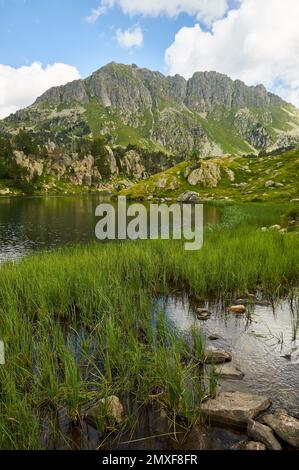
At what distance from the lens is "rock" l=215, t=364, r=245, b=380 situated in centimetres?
916

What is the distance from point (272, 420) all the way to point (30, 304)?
1008 cm

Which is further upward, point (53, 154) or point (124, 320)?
point (53, 154)

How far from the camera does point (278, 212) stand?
45.2m

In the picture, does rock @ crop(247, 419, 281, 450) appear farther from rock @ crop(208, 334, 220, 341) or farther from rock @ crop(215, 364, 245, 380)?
rock @ crop(208, 334, 220, 341)

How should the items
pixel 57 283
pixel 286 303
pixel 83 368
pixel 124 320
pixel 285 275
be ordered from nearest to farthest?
pixel 83 368 < pixel 124 320 < pixel 57 283 < pixel 286 303 < pixel 285 275

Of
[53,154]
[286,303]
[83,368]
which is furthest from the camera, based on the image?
[53,154]

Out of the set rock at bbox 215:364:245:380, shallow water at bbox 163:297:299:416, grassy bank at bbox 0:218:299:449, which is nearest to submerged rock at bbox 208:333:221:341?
shallow water at bbox 163:297:299:416

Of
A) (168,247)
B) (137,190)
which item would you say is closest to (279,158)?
(137,190)

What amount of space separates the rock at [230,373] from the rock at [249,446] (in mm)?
2281

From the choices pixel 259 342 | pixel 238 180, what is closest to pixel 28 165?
pixel 238 180

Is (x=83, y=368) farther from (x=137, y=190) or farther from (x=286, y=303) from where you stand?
(x=137, y=190)

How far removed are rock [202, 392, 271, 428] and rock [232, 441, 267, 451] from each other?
1.84 feet

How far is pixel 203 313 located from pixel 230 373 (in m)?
4.95

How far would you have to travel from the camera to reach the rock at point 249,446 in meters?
6.41
